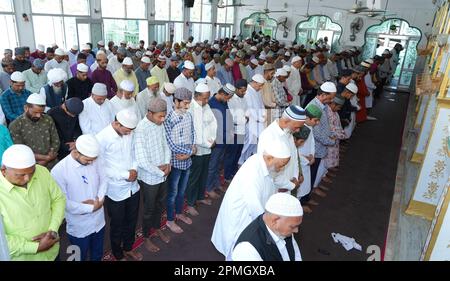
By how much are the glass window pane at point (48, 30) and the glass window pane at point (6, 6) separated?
66 centimetres

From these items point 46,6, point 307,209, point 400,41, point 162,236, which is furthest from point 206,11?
Answer: point 162,236

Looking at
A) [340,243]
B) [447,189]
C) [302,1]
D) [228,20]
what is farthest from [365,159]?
[228,20]

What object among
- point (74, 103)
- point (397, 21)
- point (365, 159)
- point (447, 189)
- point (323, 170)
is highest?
point (397, 21)

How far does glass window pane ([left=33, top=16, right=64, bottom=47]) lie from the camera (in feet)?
30.8

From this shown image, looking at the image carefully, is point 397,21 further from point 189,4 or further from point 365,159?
point 365,159

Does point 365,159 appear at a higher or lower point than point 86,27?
lower

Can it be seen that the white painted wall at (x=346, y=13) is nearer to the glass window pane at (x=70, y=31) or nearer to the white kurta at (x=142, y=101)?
the glass window pane at (x=70, y=31)

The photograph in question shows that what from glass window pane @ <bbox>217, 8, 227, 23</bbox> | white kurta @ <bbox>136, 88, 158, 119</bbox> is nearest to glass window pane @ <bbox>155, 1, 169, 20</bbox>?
glass window pane @ <bbox>217, 8, 227, 23</bbox>

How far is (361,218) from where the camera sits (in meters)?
4.49

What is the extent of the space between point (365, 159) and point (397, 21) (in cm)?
1067

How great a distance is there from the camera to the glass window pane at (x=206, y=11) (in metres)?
16.8

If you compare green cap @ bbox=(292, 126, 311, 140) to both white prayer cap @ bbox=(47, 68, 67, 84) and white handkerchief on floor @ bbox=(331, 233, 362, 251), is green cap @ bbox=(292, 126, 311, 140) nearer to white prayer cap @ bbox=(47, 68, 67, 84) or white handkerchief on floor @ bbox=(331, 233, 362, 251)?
white handkerchief on floor @ bbox=(331, 233, 362, 251)

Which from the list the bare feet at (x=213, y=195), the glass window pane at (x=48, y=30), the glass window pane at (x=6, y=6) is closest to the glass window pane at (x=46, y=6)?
the glass window pane at (x=48, y=30)

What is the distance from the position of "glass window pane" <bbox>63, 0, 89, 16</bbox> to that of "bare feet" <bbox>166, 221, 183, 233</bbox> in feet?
29.4
